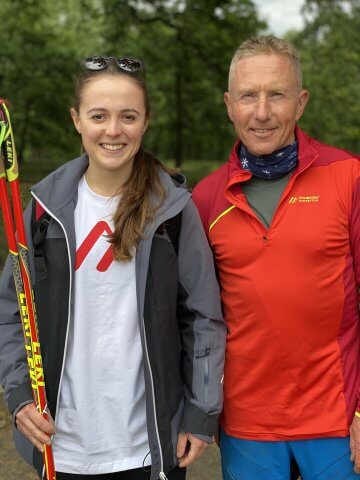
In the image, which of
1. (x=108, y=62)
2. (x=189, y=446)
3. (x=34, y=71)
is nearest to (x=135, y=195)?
(x=108, y=62)

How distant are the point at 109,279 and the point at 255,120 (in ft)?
2.82

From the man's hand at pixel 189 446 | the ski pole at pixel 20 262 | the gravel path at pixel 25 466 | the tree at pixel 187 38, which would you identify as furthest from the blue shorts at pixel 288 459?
the tree at pixel 187 38

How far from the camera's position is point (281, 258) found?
2246mm

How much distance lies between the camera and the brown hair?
210cm

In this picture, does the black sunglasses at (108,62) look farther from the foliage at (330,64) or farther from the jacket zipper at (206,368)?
the foliage at (330,64)

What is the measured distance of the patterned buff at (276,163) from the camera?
2.36m

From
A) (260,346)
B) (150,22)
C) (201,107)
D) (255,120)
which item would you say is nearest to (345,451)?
(260,346)

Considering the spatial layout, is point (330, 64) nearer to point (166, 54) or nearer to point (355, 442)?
point (166, 54)

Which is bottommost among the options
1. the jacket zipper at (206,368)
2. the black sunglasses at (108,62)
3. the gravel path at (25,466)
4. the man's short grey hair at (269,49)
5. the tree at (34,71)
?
the gravel path at (25,466)

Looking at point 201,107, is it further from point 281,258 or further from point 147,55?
point 281,258

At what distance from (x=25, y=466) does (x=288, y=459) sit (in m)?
2.15

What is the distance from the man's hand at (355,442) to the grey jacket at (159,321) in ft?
1.73

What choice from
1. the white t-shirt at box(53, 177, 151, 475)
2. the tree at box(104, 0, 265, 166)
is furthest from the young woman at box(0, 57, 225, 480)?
the tree at box(104, 0, 265, 166)

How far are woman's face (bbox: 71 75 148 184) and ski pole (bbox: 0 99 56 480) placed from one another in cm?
30
